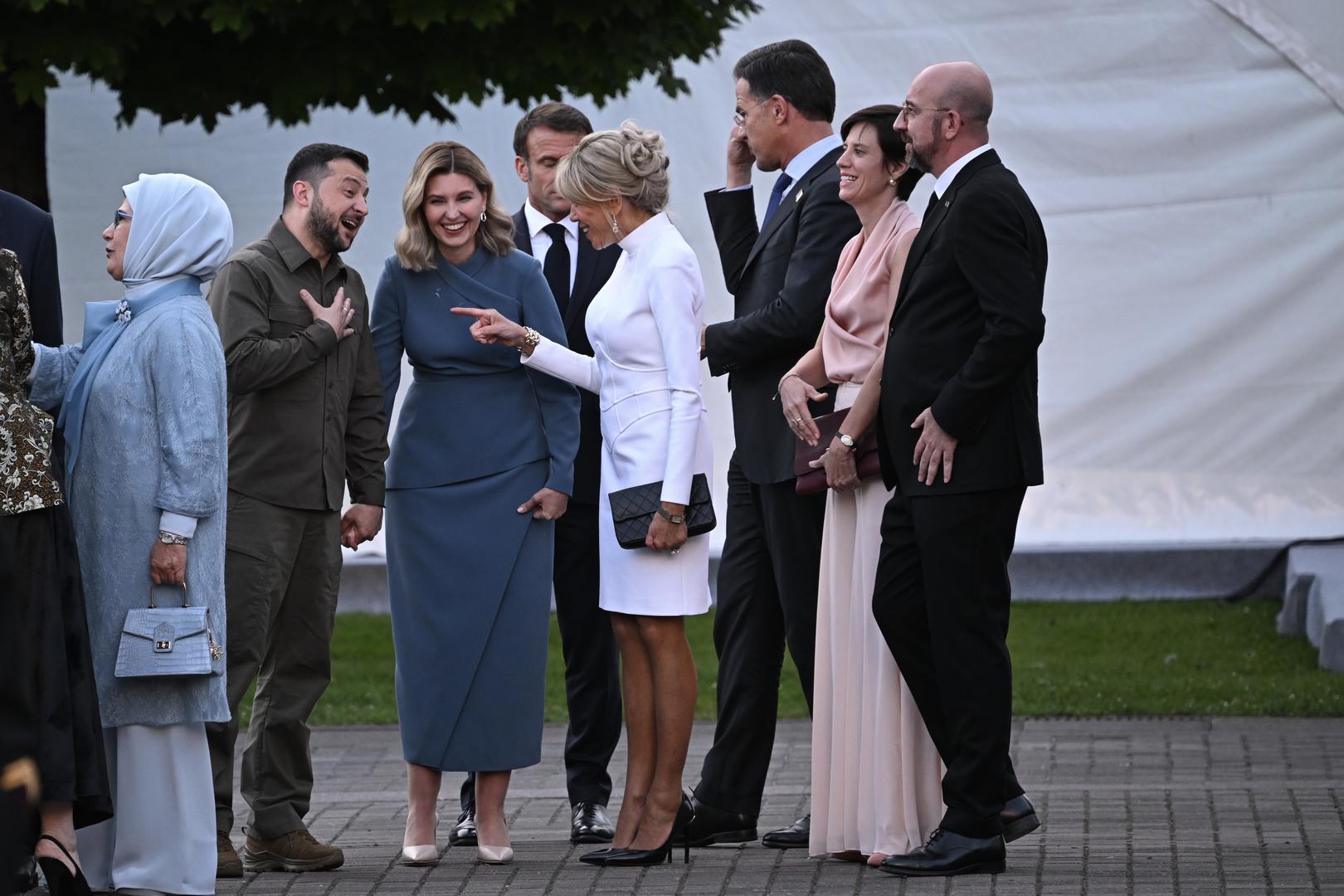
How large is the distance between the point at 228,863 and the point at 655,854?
116cm

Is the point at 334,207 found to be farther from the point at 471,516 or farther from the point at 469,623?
the point at 469,623

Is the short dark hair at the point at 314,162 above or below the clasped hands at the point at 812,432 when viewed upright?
above

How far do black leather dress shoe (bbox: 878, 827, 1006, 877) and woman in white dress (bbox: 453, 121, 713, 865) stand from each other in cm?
68

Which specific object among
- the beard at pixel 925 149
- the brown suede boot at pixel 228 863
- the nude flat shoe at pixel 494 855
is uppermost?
the beard at pixel 925 149

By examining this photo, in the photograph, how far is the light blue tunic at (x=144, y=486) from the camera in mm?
5078

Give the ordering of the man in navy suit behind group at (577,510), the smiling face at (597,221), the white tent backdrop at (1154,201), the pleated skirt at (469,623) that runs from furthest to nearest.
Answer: the white tent backdrop at (1154,201), the man in navy suit behind group at (577,510), the pleated skirt at (469,623), the smiling face at (597,221)

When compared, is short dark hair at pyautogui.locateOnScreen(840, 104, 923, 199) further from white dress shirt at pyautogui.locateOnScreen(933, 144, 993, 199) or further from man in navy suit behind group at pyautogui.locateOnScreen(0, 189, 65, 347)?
man in navy suit behind group at pyautogui.locateOnScreen(0, 189, 65, 347)

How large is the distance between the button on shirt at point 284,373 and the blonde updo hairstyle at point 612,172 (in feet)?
2.77

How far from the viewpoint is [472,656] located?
590 centimetres

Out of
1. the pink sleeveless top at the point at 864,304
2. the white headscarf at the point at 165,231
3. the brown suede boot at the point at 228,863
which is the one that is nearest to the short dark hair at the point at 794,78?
the pink sleeveless top at the point at 864,304

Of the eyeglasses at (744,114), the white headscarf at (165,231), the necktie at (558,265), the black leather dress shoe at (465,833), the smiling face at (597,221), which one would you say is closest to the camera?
the white headscarf at (165,231)

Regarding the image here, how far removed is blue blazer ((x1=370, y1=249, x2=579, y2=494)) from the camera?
19.6 ft

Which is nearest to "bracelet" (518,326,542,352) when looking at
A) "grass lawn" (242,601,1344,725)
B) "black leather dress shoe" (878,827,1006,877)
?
"black leather dress shoe" (878,827,1006,877)

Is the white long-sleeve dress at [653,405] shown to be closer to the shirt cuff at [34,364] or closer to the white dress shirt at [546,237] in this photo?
the white dress shirt at [546,237]
